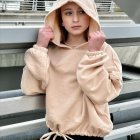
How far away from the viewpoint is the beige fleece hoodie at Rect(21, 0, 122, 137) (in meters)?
1.26

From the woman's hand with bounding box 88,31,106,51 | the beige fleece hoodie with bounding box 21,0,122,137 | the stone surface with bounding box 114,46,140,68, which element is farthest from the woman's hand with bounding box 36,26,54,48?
the stone surface with bounding box 114,46,140,68

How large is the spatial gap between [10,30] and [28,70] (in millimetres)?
169

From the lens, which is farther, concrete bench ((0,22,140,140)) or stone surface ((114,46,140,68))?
stone surface ((114,46,140,68))

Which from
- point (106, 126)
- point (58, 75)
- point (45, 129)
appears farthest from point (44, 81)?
point (45, 129)

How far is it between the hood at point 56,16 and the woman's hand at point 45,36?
0.07ft

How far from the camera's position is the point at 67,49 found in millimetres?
1314

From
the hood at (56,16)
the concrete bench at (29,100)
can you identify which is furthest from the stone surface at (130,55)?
the hood at (56,16)

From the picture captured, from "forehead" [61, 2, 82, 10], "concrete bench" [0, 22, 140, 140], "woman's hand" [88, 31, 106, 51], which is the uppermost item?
"forehead" [61, 2, 82, 10]

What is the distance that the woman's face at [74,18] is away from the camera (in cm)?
125

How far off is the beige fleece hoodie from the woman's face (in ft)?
0.11

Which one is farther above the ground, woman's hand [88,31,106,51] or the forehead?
the forehead

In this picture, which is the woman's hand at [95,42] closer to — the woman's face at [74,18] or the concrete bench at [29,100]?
the woman's face at [74,18]

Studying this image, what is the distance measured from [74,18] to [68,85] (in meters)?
0.26

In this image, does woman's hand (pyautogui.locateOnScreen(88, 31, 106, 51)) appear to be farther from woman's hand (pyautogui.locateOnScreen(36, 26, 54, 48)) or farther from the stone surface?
the stone surface
